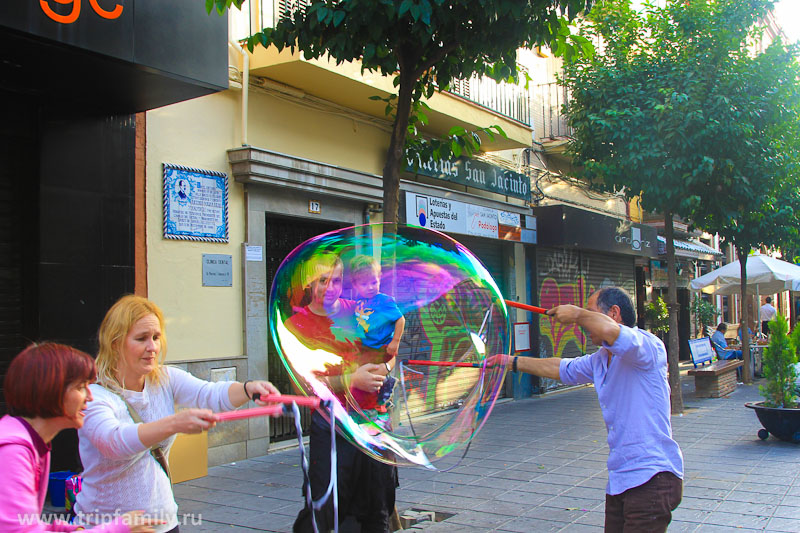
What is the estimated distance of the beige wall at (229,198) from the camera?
278 inches

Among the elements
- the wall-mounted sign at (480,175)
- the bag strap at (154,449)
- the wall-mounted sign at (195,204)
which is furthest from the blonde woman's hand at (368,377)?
the wall-mounted sign at (480,175)

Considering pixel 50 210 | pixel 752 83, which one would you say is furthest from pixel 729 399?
pixel 50 210

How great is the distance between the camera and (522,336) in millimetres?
13430

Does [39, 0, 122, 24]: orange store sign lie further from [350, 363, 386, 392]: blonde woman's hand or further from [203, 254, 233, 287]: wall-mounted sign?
[350, 363, 386, 392]: blonde woman's hand

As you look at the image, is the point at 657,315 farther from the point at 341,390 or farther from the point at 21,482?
the point at 21,482

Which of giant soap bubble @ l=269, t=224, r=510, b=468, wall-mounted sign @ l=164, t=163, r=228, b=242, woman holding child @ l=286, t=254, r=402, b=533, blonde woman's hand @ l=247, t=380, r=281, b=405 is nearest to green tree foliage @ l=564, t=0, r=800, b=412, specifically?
wall-mounted sign @ l=164, t=163, r=228, b=242

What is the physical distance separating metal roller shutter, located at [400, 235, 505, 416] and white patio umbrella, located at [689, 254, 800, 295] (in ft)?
50.3

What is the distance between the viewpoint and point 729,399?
41.3 feet

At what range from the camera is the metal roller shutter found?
3.85 m

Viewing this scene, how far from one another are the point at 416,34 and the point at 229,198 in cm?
346

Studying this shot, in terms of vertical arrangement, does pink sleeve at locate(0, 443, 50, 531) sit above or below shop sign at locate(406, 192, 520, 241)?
below

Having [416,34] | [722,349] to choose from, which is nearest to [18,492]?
[416,34]

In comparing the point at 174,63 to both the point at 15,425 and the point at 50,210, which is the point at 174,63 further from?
the point at 15,425

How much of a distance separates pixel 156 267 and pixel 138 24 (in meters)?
2.45
